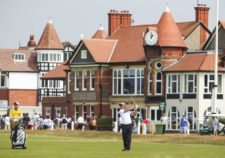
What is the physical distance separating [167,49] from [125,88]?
26.1ft

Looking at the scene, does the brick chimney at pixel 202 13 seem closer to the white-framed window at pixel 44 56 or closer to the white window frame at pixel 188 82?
the white window frame at pixel 188 82

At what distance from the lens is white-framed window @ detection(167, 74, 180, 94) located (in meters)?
90.6

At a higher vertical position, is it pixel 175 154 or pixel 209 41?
pixel 209 41

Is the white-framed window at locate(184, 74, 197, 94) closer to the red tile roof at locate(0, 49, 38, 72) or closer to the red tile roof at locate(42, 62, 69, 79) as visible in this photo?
the red tile roof at locate(42, 62, 69, 79)

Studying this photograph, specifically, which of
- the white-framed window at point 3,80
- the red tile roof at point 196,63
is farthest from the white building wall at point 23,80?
the red tile roof at point 196,63

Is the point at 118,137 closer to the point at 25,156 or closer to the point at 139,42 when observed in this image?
the point at 25,156

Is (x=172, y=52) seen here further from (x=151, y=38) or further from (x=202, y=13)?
(x=202, y=13)

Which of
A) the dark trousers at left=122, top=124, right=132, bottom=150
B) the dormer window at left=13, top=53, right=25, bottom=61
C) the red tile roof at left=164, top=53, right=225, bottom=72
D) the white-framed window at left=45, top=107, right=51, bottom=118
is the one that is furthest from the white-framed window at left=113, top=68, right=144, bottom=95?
the dark trousers at left=122, top=124, right=132, bottom=150

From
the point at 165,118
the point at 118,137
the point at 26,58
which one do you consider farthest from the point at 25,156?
the point at 26,58

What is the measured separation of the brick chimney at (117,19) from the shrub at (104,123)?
16535 mm

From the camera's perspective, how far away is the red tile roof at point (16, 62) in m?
137

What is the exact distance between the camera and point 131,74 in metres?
97.4

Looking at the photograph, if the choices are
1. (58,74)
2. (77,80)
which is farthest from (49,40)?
(77,80)

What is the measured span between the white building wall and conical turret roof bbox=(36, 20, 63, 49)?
14.6 feet
